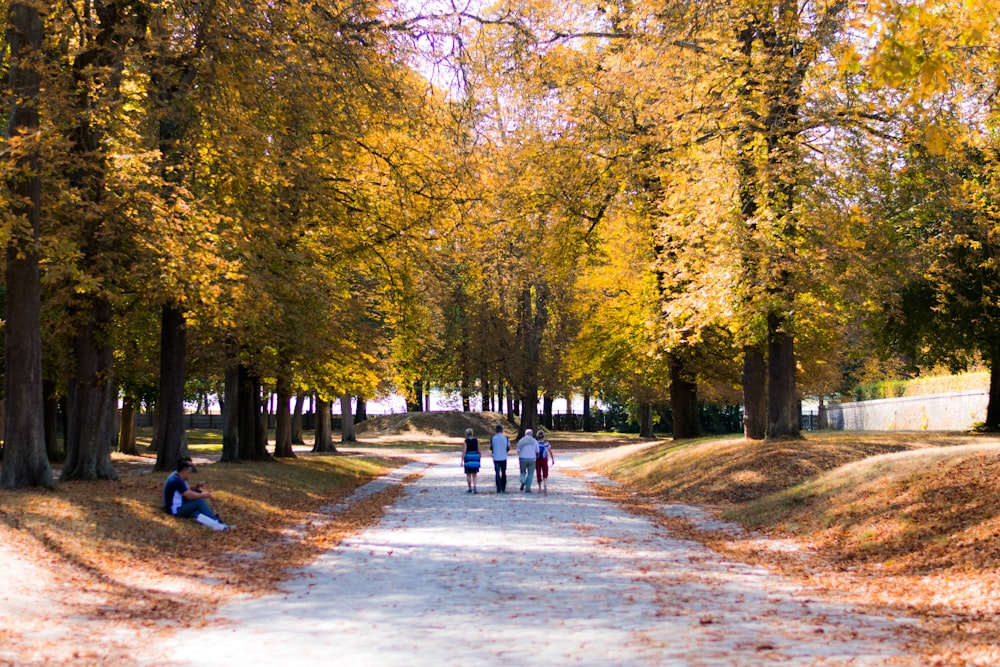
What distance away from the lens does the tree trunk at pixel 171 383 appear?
76.2 ft

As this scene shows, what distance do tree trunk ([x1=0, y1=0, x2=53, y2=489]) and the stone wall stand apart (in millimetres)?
33545

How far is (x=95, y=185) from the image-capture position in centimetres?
1864

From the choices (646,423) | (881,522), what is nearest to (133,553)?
(881,522)

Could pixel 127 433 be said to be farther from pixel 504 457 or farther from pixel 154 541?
pixel 154 541

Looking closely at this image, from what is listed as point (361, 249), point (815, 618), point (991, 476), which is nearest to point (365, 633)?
point (815, 618)

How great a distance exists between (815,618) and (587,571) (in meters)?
3.54

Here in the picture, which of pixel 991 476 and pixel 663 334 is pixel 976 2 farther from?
pixel 663 334

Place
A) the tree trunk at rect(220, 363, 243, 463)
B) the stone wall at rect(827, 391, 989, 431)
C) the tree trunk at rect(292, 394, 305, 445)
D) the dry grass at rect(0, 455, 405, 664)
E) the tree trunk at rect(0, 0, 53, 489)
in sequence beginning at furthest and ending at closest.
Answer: the tree trunk at rect(292, 394, 305, 445), the stone wall at rect(827, 391, 989, 431), the tree trunk at rect(220, 363, 243, 463), the tree trunk at rect(0, 0, 53, 489), the dry grass at rect(0, 455, 405, 664)

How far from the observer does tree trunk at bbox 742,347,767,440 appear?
2861cm

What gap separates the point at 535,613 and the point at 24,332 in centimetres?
1101

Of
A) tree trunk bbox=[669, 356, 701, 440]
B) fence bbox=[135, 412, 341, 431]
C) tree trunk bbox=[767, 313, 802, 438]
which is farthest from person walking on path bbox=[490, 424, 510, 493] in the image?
fence bbox=[135, 412, 341, 431]

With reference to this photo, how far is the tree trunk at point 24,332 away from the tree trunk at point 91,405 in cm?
309

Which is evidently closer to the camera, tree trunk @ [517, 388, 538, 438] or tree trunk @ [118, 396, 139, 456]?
tree trunk @ [118, 396, 139, 456]

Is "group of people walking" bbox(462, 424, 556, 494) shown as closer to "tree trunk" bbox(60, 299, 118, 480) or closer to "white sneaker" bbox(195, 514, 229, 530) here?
"tree trunk" bbox(60, 299, 118, 480)
